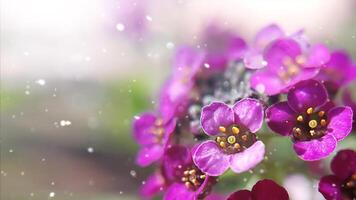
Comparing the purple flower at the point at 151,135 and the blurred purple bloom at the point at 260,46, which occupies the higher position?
the blurred purple bloom at the point at 260,46

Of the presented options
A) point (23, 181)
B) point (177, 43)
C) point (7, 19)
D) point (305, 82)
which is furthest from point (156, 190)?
point (7, 19)

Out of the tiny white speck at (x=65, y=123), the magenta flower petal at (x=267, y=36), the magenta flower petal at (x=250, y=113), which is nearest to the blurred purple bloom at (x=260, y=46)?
the magenta flower petal at (x=267, y=36)

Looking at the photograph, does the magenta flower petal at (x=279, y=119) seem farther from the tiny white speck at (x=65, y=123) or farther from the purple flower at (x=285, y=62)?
the tiny white speck at (x=65, y=123)

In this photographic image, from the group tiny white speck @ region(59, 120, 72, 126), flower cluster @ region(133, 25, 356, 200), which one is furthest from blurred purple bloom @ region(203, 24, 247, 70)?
tiny white speck @ region(59, 120, 72, 126)

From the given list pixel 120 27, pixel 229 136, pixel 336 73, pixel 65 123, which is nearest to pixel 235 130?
pixel 229 136

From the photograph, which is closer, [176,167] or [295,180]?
[176,167]

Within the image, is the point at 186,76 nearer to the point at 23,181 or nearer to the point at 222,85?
the point at 222,85
